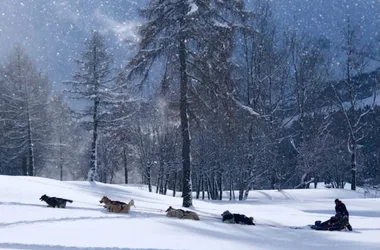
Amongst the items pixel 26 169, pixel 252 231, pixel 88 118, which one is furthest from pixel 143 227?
pixel 26 169

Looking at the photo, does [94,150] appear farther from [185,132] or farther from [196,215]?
[196,215]

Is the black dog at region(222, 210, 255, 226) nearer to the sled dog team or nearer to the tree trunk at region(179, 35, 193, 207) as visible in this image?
the sled dog team

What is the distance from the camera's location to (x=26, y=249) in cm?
839

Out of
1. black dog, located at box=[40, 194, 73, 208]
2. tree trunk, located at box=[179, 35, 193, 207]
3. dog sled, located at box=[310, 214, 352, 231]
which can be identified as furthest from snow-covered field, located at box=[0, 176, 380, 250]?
tree trunk, located at box=[179, 35, 193, 207]

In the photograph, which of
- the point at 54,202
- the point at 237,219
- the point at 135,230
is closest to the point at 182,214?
the point at 237,219

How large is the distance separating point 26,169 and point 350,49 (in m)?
29.5

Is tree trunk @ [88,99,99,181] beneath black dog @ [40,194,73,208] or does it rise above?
above

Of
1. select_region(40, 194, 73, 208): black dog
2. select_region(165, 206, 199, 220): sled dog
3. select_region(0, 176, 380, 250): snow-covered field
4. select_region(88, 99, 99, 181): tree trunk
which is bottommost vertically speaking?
select_region(0, 176, 380, 250): snow-covered field

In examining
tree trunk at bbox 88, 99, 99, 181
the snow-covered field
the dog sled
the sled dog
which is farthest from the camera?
tree trunk at bbox 88, 99, 99, 181

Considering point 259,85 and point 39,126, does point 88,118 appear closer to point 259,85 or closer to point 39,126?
point 39,126

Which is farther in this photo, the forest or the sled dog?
the forest

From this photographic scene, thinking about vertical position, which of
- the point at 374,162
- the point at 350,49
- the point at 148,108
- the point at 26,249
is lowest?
the point at 26,249

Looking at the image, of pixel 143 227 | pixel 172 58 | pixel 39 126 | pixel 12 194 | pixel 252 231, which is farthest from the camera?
pixel 39 126

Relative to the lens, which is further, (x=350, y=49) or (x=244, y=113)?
(x=350, y=49)
